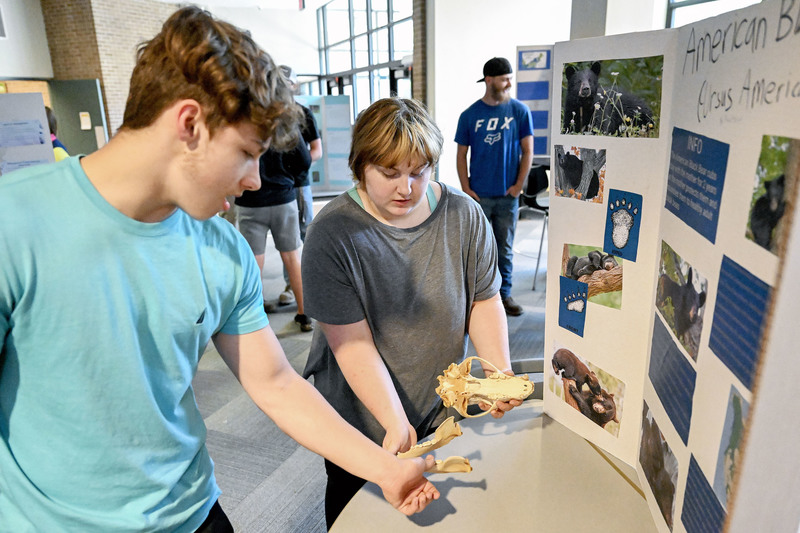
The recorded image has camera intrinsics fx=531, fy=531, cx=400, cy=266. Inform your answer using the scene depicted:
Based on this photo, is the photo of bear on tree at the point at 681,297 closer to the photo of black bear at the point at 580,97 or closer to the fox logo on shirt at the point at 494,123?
the photo of black bear at the point at 580,97

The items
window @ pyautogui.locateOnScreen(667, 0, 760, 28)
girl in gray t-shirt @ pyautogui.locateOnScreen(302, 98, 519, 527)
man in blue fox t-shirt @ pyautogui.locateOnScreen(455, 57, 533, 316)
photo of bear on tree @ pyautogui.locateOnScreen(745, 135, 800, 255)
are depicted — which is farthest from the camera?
window @ pyautogui.locateOnScreen(667, 0, 760, 28)

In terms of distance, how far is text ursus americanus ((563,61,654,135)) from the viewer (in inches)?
32.7

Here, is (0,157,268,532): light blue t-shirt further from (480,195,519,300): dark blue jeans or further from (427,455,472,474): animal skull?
(480,195,519,300): dark blue jeans

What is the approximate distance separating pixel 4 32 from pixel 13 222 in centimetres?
1024

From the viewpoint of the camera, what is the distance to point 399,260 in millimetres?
1186

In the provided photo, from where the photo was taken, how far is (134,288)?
2.55ft

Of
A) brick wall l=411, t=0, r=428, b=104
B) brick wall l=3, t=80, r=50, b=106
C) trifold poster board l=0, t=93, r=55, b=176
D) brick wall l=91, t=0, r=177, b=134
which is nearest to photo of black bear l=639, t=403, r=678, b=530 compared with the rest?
trifold poster board l=0, t=93, r=55, b=176

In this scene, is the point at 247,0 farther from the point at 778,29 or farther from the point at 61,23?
the point at 778,29

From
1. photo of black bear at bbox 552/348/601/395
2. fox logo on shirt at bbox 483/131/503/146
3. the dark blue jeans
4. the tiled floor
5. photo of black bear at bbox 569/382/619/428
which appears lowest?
the tiled floor

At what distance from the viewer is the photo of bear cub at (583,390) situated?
0.99 meters

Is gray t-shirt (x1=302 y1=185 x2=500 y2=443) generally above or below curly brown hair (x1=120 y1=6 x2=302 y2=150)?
below

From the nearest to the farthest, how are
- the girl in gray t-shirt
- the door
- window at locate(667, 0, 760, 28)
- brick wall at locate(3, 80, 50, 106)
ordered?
the girl in gray t-shirt, window at locate(667, 0, 760, 28), brick wall at locate(3, 80, 50, 106), the door

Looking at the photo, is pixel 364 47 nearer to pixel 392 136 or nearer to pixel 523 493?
pixel 392 136

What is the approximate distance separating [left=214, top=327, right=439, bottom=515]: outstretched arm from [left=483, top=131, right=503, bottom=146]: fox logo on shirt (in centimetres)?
302
